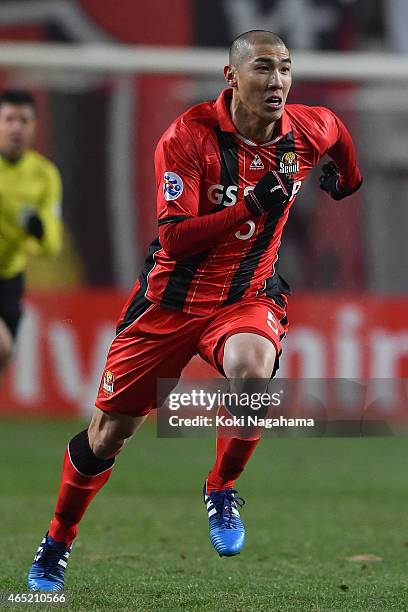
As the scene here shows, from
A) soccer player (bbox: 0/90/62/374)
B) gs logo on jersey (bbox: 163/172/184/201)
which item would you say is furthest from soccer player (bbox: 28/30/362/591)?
soccer player (bbox: 0/90/62/374)

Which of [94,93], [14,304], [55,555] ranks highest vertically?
[94,93]

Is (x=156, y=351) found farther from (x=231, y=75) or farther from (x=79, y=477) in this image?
(x=231, y=75)

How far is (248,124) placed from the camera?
5.31 m

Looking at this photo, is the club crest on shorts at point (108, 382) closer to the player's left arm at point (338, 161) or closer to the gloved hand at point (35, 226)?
the player's left arm at point (338, 161)

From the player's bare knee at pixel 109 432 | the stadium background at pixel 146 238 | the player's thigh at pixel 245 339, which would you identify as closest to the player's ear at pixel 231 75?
the player's thigh at pixel 245 339

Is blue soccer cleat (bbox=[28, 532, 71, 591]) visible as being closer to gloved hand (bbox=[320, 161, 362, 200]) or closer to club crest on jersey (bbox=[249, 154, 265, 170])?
club crest on jersey (bbox=[249, 154, 265, 170])

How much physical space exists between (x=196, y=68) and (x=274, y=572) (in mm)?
6522

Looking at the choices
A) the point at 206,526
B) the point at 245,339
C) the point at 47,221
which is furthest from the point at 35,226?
the point at 245,339

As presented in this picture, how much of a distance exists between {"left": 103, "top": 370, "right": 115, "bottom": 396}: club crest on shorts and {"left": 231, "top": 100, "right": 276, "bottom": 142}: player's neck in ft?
3.83

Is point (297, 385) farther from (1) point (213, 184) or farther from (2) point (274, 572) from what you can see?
(1) point (213, 184)

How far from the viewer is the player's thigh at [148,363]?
5340 mm

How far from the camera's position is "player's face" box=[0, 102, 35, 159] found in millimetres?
9430

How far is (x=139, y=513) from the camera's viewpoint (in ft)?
25.6

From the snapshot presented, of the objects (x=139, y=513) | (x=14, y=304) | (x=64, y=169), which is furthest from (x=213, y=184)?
(x=64, y=169)
